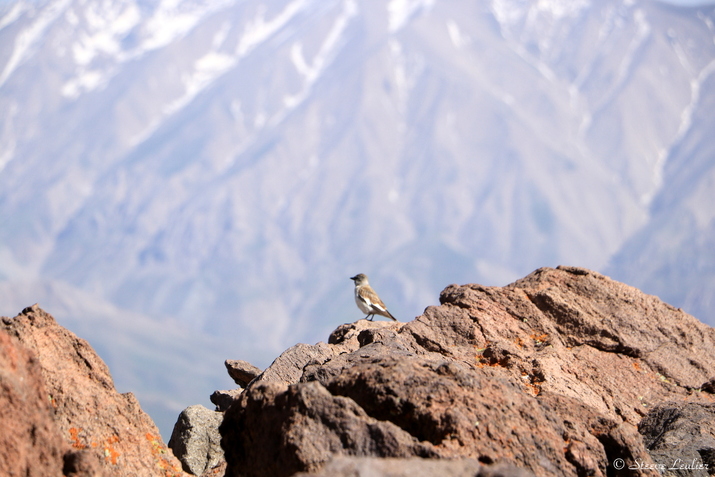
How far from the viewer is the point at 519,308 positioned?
15.4 metres

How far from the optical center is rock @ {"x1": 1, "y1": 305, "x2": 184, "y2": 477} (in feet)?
32.4

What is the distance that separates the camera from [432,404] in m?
8.90

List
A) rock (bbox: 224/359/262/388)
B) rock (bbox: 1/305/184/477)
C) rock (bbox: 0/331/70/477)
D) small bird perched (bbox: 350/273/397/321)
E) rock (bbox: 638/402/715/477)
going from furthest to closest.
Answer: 1. small bird perched (bbox: 350/273/397/321)
2. rock (bbox: 224/359/262/388)
3. rock (bbox: 638/402/715/477)
4. rock (bbox: 1/305/184/477)
5. rock (bbox: 0/331/70/477)

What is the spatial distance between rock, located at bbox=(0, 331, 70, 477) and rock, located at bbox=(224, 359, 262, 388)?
735 centimetres

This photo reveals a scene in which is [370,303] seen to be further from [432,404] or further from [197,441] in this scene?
[432,404]

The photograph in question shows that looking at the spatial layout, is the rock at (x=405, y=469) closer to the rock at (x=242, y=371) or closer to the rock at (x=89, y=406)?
the rock at (x=89, y=406)

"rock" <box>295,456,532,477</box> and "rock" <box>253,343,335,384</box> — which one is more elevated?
"rock" <box>253,343,335,384</box>

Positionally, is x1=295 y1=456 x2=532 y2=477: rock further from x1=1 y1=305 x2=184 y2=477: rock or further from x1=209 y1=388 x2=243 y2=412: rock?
x1=209 y1=388 x2=243 y2=412: rock

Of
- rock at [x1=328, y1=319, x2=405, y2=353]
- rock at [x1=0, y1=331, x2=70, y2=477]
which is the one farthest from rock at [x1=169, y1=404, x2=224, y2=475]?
rock at [x1=0, y1=331, x2=70, y2=477]

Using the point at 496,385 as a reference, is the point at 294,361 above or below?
above

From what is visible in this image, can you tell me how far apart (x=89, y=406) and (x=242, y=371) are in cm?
588

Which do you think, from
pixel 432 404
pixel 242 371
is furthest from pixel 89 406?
pixel 242 371

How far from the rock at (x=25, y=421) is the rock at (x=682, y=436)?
756 centimetres

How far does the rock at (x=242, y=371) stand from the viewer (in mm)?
15884
